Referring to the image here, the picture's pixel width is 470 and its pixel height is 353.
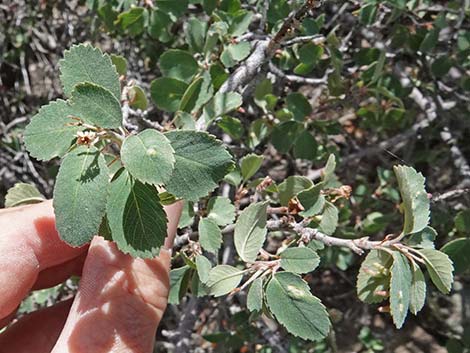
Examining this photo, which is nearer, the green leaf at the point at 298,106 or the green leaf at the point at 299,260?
the green leaf at the point at 299,260

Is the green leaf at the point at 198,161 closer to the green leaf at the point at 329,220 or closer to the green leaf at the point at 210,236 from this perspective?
the green leaf at the point at 210,236

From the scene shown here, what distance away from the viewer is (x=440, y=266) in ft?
4.34

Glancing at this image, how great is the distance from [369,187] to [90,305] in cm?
128

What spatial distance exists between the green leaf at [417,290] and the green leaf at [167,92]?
79cm

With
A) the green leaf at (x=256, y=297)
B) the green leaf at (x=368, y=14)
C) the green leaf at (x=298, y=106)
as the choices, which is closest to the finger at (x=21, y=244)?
the green leaf at (x=256, y=297)

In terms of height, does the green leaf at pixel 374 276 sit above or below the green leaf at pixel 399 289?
below

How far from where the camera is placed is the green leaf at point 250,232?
140cm

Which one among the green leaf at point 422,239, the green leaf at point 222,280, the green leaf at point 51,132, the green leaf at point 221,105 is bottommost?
the green leaf at point 222,280

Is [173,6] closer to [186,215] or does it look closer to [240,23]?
[240,23]

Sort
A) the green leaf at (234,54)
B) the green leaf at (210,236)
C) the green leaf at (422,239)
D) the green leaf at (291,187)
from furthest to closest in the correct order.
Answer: the green leaf at (234,54) → the green leaf at (291,187) → the green leaf at (210,236) → the green leaf at (422,239)

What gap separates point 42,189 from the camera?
9.20 ft

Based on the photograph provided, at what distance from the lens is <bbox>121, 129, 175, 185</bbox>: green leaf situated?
3.76ft

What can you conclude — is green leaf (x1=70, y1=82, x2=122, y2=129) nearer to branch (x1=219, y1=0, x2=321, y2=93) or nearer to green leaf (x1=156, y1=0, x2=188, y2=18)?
branch (x1=219, y1=0, x2=321, y2=93)

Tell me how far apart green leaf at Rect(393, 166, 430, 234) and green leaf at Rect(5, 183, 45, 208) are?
0.88m
